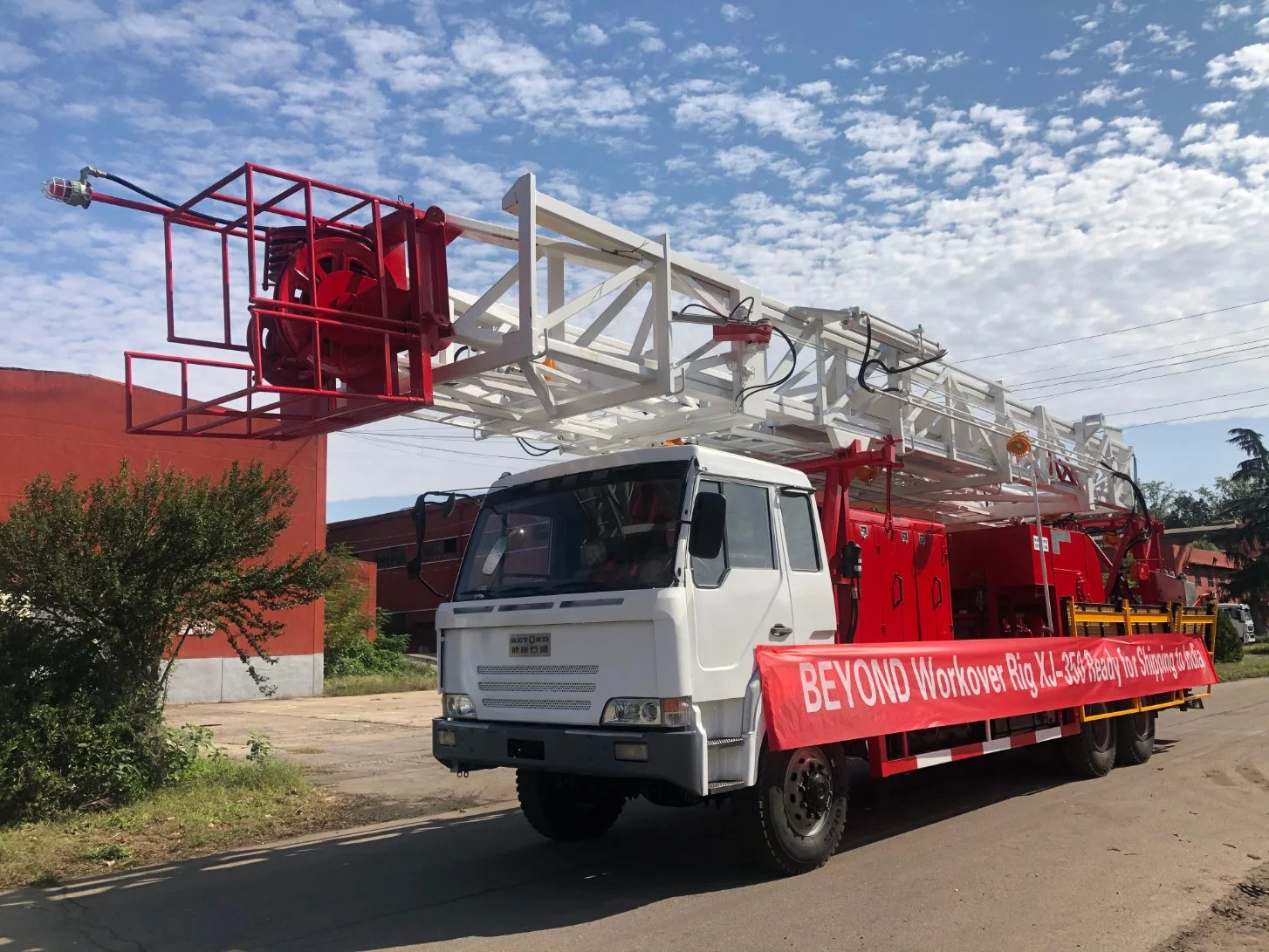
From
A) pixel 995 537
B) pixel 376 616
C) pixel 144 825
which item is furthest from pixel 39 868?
pixel 376 616

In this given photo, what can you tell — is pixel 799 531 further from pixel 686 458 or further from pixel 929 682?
pixel 929 682

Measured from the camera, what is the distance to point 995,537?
10.1 m

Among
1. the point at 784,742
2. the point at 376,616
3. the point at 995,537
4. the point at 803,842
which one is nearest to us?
the point at 784,742

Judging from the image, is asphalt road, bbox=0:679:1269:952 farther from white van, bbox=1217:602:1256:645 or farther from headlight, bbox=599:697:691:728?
white van, bbox=1217:602:1256:645

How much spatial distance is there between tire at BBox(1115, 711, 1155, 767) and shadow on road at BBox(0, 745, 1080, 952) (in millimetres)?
3050

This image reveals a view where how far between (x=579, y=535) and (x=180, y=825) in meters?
4.65

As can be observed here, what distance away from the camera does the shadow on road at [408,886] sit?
5.66m

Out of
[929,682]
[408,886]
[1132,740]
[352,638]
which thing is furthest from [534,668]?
[352,638]

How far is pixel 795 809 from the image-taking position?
6473 mm

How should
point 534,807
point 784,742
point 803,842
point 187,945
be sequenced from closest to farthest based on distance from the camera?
1. point 187,945
2. point 784,742
3. point 803,842
4. point 534,807

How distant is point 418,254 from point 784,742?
375 cm

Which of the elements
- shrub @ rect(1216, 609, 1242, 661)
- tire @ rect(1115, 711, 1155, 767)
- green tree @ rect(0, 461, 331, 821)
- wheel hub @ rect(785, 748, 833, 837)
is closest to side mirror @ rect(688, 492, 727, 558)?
wheel hub @ rect(785, 748, 833, 837)

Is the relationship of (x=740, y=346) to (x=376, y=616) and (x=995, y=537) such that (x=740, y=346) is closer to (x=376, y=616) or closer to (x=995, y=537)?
(x=995, y=537)

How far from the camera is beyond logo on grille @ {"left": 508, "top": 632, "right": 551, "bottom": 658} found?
6.25 m
